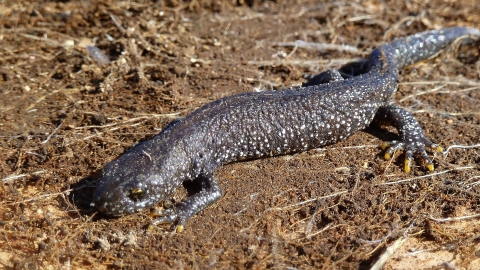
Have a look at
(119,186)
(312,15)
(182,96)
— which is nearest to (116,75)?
(182,96)

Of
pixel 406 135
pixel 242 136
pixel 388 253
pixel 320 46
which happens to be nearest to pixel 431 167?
pixel 406 135

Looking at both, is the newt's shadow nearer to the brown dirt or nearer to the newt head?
the brown dirt

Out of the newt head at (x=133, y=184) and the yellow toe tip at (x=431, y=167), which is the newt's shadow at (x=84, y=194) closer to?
the newt head at (x=133, y=184)

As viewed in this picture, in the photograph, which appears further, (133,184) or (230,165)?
(230,165)

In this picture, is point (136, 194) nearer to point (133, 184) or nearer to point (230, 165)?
point (133, 184)

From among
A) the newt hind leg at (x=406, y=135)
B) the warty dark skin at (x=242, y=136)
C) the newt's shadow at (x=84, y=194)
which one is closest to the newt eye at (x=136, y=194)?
the warty dark skin at (x=242, y=136)

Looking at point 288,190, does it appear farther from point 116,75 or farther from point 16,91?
point 16,91

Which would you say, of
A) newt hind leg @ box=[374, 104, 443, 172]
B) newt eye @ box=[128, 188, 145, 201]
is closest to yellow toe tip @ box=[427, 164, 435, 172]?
newt hind leg @ box=[374, 104, 443, 172]
